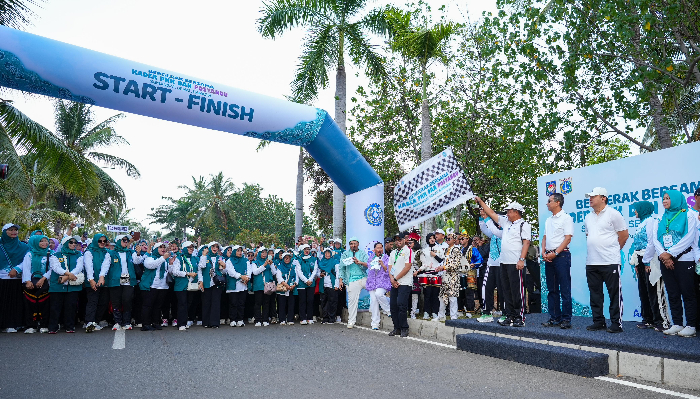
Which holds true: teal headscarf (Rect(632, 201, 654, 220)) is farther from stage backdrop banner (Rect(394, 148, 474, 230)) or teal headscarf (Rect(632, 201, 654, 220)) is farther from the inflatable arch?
the inflatable arch

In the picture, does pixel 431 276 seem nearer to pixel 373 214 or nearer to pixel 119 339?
pixel 373 214

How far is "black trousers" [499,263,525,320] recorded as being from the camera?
7.94 metres

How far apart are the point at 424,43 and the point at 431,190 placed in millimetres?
5609

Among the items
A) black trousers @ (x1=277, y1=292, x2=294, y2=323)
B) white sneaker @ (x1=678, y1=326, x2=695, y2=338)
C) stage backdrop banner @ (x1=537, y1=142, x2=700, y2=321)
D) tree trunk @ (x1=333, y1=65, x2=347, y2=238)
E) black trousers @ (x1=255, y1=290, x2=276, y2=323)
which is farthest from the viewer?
tree trunk @ (x1=333, y1=65, x2=347, y2=238)

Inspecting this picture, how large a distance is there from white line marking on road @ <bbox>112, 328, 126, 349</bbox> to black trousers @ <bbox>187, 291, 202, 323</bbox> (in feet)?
5.32

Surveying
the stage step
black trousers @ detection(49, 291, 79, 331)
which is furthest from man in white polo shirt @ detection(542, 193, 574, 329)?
black trousers @ detection(49, 291, 79, 331)

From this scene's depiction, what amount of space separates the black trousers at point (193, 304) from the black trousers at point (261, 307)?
1.29 metres

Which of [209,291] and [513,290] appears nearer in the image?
[513,290]

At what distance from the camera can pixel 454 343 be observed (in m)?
8.60

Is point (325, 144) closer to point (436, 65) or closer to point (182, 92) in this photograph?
point (182, 92)

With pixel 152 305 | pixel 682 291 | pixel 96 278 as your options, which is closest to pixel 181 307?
pixel 152 305

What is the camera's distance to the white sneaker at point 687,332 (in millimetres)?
6527

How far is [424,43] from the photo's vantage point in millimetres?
15320

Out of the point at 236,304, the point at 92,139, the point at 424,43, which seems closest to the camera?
the point at 236,304
